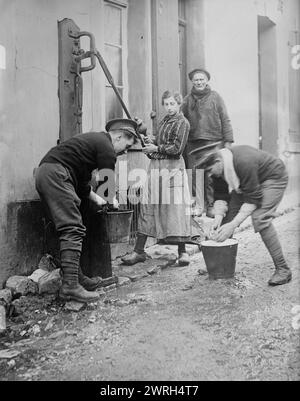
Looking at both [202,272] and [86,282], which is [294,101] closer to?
[202,272]

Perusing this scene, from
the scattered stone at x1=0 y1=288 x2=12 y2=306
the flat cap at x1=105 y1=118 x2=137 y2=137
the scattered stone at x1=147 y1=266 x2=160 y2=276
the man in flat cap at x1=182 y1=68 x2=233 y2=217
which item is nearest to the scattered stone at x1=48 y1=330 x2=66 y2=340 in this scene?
the scattered stone at x1=0 y1=288 x2=12 y2=306

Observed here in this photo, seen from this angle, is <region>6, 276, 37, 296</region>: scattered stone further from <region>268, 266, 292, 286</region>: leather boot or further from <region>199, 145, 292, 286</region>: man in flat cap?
<region>268, 266, 292, 286</region>: leather boot

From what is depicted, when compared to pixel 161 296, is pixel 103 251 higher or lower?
higher

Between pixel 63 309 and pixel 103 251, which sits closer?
pixel 63 309

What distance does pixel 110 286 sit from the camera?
3.68 meters

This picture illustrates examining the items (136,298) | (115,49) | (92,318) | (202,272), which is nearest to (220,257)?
(202,272)

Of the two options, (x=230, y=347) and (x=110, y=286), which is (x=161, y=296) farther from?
(x=230, y=347)

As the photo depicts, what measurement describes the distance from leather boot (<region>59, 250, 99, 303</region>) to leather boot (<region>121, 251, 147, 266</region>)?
44.6 inches

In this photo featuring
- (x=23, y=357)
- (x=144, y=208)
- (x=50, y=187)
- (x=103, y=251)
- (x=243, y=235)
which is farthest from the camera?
(x=243, y=235)

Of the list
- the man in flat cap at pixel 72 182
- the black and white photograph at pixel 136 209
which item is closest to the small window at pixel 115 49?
the black and white photograph at pixel 136 209

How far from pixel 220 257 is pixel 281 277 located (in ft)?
1.70

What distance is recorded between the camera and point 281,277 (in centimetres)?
349

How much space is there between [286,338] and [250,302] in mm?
652
